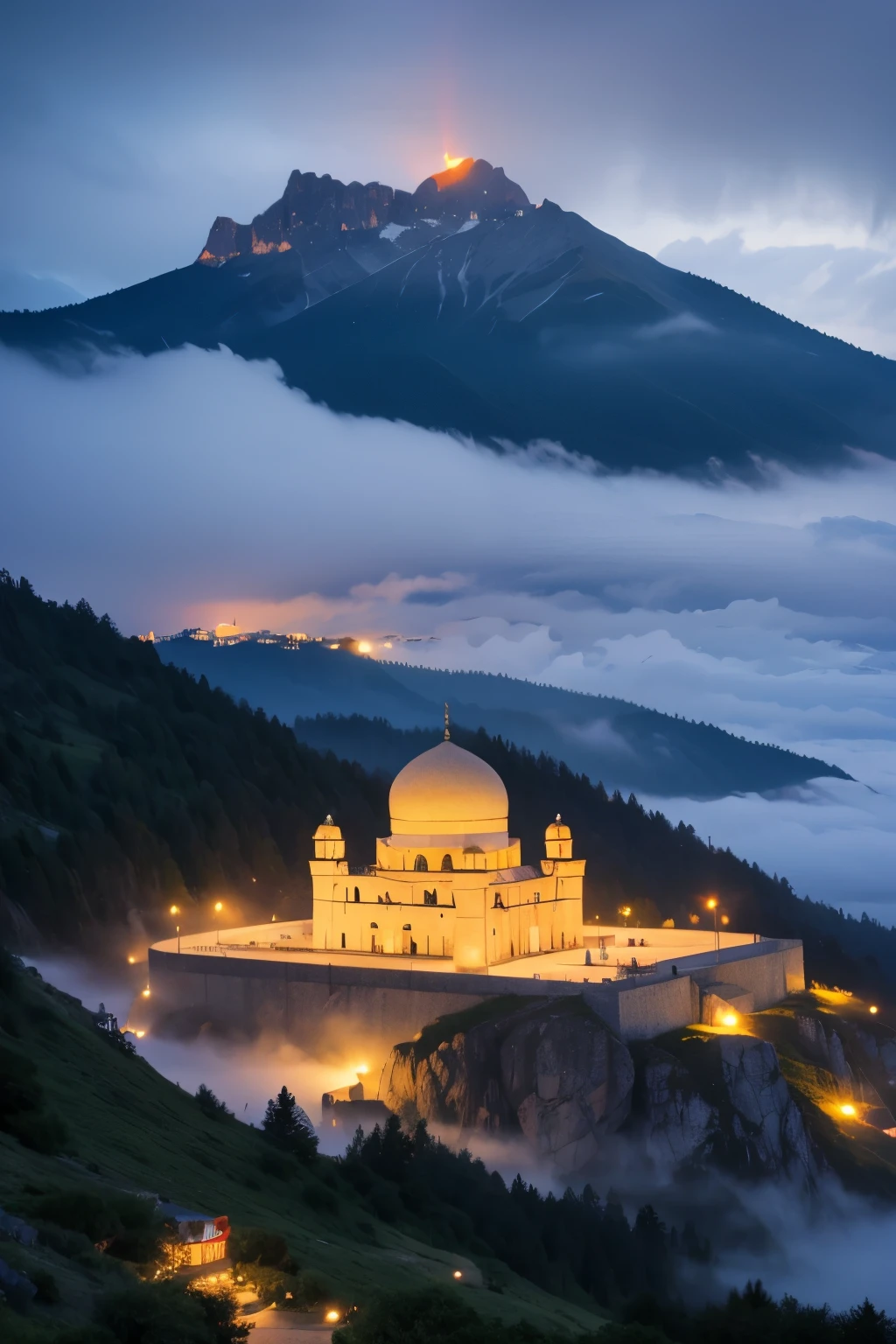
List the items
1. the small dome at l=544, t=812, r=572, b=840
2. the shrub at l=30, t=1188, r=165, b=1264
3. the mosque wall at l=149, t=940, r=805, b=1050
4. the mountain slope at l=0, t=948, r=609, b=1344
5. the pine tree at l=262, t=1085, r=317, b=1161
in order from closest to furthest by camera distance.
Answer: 1. the mountain slope at l=0, t=948, r=609, b=1344
2. the shrub at l=30, t=1188, r=165, b=1264
3. the pine tree at l=262, t=1085, r=317, b=1161
4. the mosque wall at l=149, t=940, r=805, b=1050
5. the small dome at l=544, t=812, r=572, b=840

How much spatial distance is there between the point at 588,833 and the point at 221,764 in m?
23.5

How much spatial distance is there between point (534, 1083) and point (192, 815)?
47.6 metres

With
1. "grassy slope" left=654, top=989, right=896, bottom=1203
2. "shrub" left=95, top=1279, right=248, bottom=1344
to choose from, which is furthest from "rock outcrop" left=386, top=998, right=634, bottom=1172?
"shrub" left=95, top=1279, right=248, bottom=1344

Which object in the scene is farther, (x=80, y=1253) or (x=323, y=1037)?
(x=323, y=1037)

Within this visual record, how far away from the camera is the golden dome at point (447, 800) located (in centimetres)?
7369

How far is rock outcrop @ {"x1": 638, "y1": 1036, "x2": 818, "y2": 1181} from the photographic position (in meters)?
64.5

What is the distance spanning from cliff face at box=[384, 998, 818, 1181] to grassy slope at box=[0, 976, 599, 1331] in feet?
48.6

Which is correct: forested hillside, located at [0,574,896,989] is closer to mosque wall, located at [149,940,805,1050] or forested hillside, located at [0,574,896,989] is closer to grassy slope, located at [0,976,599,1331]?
mosque wall, located at [149,940,805,1050]

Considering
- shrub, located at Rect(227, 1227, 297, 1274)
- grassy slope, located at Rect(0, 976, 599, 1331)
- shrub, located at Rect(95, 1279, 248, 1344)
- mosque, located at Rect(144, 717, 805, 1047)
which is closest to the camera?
shrub, located at Rect(95, 1279, 248, 1344)

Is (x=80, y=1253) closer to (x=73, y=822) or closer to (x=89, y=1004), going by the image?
(x=89, y=1004)

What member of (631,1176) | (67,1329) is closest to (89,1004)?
(631,1176)

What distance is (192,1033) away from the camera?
7125 cm

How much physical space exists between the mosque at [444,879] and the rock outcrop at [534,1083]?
6.13m

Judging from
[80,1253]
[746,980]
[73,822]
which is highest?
[73,822]
